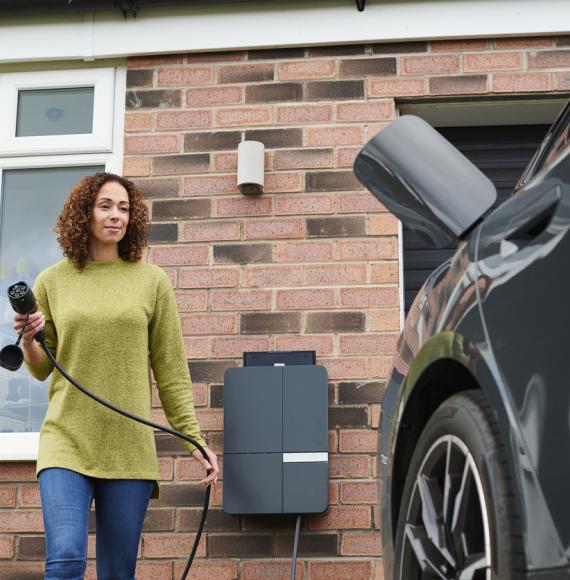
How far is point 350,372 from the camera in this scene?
4508mm

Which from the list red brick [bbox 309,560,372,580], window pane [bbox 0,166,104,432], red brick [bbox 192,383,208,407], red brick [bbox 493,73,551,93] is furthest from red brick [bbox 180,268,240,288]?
red brick [bbox 493,73,551,93]

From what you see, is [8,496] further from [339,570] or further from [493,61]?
[493,61]

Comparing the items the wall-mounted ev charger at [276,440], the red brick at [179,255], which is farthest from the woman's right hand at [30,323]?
the red brick at [179,255]

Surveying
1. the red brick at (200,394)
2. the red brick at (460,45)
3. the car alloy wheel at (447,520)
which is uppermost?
the red brick at (460,45)

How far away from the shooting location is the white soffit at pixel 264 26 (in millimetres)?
4781

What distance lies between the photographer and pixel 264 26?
4891 millimetres

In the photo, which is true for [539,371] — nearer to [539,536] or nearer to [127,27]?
[539,536]

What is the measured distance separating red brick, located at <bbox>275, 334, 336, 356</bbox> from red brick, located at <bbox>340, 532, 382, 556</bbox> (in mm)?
810

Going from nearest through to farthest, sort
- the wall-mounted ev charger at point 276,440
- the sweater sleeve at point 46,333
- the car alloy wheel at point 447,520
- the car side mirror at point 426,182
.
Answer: the car alloy wheel at point 447,520 → the car side mirror at point 426,182 → the sweater sleeve at point 46,333 → the wall-mounted ev charger at point 276,440

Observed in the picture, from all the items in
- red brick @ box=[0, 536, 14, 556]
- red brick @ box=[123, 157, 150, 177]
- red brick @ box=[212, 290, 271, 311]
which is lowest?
red brick @ box=[0, 536, 14, 556]

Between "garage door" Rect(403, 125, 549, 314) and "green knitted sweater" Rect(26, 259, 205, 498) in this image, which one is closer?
"green knitted sweater" Rect(26, 259, 205, 498)

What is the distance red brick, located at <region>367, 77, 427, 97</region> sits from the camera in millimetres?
4820

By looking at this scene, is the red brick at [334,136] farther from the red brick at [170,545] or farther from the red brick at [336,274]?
the red brick at [170,545]

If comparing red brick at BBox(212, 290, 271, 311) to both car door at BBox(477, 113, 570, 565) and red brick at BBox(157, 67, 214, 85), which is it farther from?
car door at BBox(477, 113, 570, 565)
